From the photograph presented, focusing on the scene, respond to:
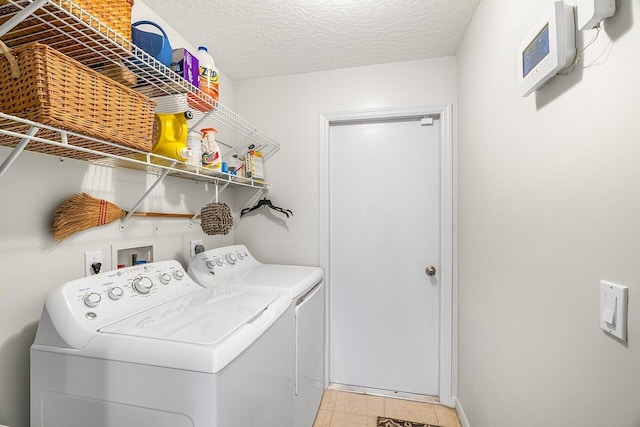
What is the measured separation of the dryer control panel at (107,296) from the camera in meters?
0.94

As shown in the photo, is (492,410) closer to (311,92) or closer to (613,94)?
(613,94)

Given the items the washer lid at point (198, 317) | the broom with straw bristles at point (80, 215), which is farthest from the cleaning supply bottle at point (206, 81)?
the washer lid at point (198, 317)

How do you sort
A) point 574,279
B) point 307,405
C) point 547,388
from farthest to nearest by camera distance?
point 307,405 → point 547,388 → point 574,279

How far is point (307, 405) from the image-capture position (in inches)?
67.2

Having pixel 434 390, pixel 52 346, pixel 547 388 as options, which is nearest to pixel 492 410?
pixel 547 388

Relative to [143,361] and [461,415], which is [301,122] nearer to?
[143,361]

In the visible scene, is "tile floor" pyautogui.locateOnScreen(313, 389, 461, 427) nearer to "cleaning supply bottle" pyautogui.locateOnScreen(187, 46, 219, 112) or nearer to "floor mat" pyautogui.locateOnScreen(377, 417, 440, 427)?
"floor mat" pyautogui.locateOnScreen(377, 417, 440, 427)

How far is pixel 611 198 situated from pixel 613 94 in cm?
23

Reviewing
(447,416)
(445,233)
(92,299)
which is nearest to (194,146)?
(92,299)

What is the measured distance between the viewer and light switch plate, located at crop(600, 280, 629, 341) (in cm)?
63

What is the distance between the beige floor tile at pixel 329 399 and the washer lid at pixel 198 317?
1.17m

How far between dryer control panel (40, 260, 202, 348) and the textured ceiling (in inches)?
52.6

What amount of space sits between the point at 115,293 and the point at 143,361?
38cm

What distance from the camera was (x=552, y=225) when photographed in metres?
0.90
